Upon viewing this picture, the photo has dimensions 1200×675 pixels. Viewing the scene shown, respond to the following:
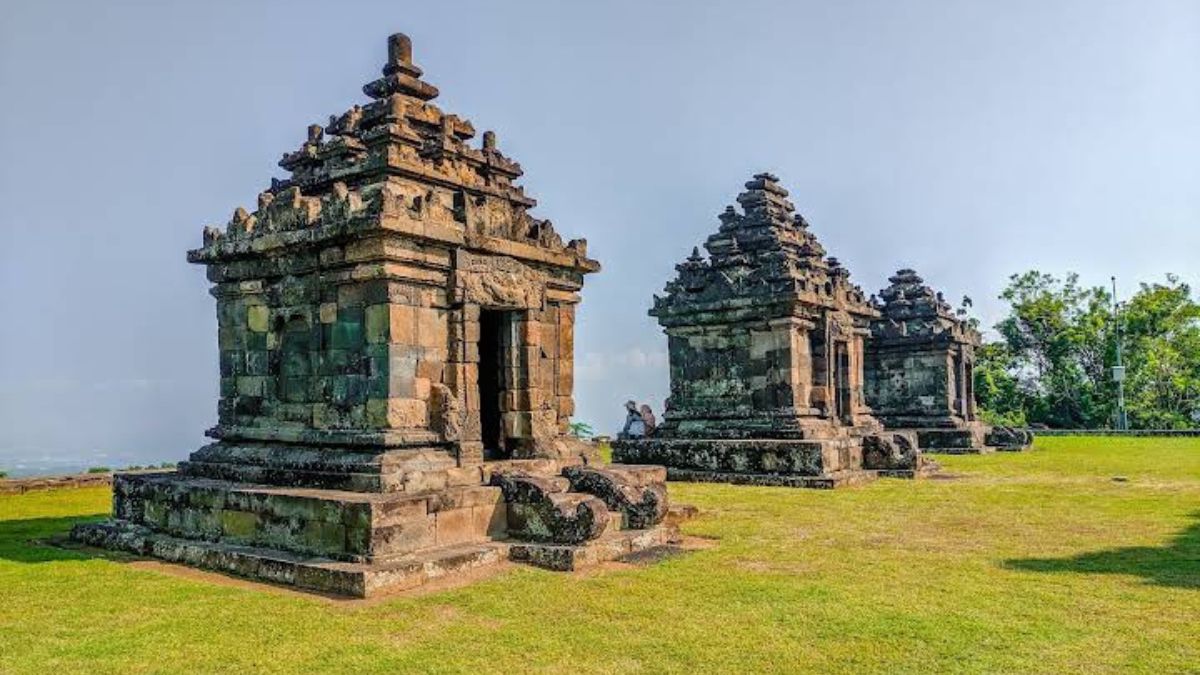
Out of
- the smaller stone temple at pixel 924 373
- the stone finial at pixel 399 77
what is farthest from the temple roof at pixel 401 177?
the smaller stone temple at pixel 924 373

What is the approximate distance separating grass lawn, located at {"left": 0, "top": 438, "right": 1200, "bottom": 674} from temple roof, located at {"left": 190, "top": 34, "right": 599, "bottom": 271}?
368cm

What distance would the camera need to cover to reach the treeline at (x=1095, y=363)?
34.4 meters

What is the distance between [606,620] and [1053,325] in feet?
114

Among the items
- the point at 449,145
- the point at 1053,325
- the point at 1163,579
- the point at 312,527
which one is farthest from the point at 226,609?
the point at 1053,325

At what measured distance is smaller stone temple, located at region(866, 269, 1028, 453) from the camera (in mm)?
24203

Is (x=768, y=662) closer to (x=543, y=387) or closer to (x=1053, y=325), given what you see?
(x=543, y=387)

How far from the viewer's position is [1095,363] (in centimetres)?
3556

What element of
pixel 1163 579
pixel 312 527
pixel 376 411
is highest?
pixel 376 411

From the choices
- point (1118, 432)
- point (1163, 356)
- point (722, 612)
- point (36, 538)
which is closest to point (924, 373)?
point (1118, 432)

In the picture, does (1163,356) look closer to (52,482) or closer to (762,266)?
(762,266)

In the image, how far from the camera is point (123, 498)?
1041 cm

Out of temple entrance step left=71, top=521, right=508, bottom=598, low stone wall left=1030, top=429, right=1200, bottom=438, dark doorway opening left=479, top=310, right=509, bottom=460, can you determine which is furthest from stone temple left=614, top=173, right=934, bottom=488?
low stone wall left=1030, top=429, right=1200, bottom=438

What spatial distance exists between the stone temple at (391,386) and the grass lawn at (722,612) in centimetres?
72

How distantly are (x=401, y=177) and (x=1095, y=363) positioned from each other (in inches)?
1318
